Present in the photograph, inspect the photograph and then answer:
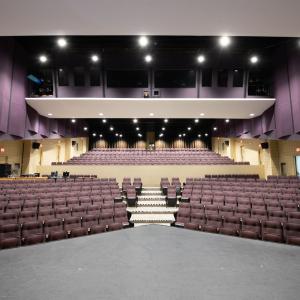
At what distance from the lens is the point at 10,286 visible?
168 centimetres

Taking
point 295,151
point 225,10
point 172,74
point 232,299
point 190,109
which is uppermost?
point 172,74

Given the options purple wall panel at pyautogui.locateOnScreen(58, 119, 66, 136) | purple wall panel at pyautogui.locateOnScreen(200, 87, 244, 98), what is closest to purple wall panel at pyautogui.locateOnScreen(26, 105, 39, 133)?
purple wall panel at pyautogui.locateOnScreen(58, 119, 66, 136)

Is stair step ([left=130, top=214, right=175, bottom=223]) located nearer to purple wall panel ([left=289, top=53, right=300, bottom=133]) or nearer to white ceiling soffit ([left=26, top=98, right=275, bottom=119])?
white ceiling soffit ([left=26, top=98, right=275, bottom=119])

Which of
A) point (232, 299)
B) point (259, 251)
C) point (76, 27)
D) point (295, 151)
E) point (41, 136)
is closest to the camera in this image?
A: point (232, 299)

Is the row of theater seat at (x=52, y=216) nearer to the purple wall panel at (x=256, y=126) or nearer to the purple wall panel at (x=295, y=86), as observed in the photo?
the purple wall panel at (x=295, y=86)

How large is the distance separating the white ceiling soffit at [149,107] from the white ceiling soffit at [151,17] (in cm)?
439

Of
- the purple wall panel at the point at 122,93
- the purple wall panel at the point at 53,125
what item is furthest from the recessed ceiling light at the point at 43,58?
the purple wall panel at the point at 53,125

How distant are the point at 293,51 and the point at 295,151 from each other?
16.3 feet

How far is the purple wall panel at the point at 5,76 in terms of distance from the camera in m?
6.61

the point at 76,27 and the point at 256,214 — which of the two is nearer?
the point at 76,27

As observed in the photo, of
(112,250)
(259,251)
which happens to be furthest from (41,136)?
(259,251)

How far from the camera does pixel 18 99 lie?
745 cm

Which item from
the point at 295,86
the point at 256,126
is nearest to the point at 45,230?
the point at 295,86

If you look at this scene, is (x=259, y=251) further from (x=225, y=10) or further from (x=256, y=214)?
(x=225, y=10)
